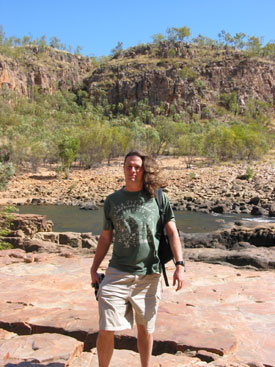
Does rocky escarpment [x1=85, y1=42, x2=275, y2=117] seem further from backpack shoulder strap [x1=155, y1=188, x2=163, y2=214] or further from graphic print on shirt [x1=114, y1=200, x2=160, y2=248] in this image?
graphic print on shirt [x1=114, y1=200, x2=160, y2=248]

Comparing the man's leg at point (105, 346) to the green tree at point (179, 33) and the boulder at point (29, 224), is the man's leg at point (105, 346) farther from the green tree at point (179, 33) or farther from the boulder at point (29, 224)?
the green tree at point (179, 33)

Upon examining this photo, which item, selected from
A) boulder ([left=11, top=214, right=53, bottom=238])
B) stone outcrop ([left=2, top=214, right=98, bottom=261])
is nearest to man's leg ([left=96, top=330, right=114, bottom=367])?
stone outcrop ([left=2, top=214, right=98, bottom=261])

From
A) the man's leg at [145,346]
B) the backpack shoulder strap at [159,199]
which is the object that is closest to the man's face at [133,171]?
the backpack shoulder strap at [159,199]

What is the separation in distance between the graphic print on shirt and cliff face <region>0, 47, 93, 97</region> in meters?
91.3

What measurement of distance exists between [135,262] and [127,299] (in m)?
0.28

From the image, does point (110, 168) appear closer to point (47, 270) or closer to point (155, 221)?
point (47, 270)

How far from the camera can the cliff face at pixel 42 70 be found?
91812 mm

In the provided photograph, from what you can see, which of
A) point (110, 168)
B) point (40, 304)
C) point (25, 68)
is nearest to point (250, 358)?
point (40, 304)

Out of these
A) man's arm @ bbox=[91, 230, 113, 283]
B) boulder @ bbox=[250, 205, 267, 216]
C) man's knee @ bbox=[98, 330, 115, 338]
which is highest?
man's arm @ bbox=[91, 230, 113, 283]

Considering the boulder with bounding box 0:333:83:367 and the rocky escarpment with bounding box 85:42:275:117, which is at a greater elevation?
the rocky escarpment with bounding box 85:42:275:117

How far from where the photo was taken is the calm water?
A: 1875cm

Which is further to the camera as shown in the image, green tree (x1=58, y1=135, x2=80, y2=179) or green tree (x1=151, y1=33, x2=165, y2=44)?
green tree (x1=151, y1=33, x2=165, y2=44)

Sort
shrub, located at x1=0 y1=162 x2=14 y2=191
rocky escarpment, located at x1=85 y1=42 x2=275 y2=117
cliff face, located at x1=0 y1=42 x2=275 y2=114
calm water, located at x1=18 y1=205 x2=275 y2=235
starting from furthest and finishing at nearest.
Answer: cliff face, located at x1=0 y1=42 x2=275 y2=114, rocky escarpment, located at x1=85 y1=42 x2=275 y2=117, calm water, located at x1=18 y1=205 x2=275 y2=235, shrub, located at x1=0 y1=162 x2=14 y2=191

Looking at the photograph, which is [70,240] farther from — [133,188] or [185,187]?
[185,187]
